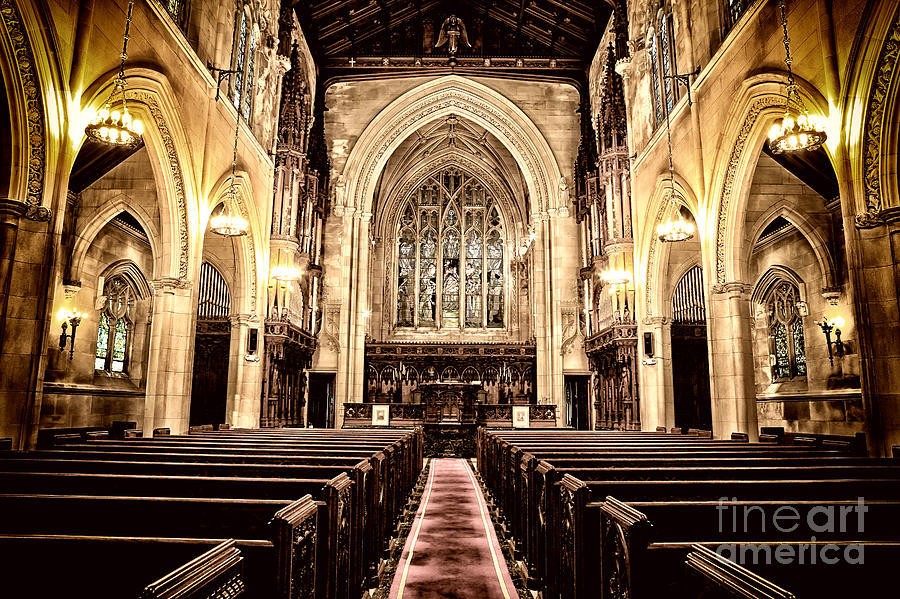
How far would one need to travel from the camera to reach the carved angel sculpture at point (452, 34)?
68.2 ft

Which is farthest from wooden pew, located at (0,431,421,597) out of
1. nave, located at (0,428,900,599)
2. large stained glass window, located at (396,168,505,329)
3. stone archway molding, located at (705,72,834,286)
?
large stained glass window, located at (396,168,505,329)

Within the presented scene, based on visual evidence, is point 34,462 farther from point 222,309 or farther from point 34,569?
point 222,309

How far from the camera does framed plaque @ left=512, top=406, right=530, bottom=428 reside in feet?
55.2

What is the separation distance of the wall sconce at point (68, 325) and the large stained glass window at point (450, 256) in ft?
51.5

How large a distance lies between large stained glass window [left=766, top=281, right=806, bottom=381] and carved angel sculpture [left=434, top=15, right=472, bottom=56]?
45.8 feet

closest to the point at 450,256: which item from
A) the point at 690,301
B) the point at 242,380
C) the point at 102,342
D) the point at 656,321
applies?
the point at 690,301

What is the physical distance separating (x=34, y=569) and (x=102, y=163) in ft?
38.2

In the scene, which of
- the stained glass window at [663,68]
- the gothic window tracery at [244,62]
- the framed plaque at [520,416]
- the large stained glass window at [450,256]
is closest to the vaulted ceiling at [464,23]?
the gothic window tracery at [244,62]

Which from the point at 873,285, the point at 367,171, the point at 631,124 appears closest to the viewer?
the point at 873,285

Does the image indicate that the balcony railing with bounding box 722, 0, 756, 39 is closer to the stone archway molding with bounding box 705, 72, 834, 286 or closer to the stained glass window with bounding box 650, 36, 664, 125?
the stone archway molding with bounding box 705, 72, 834, 286

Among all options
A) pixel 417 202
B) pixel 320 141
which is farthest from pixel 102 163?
pixel 417 202

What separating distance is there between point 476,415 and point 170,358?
9.58 m

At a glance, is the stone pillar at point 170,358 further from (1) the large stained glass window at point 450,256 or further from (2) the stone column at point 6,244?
(1) the large stained glass window at point 450,256

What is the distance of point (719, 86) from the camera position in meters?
10.4
